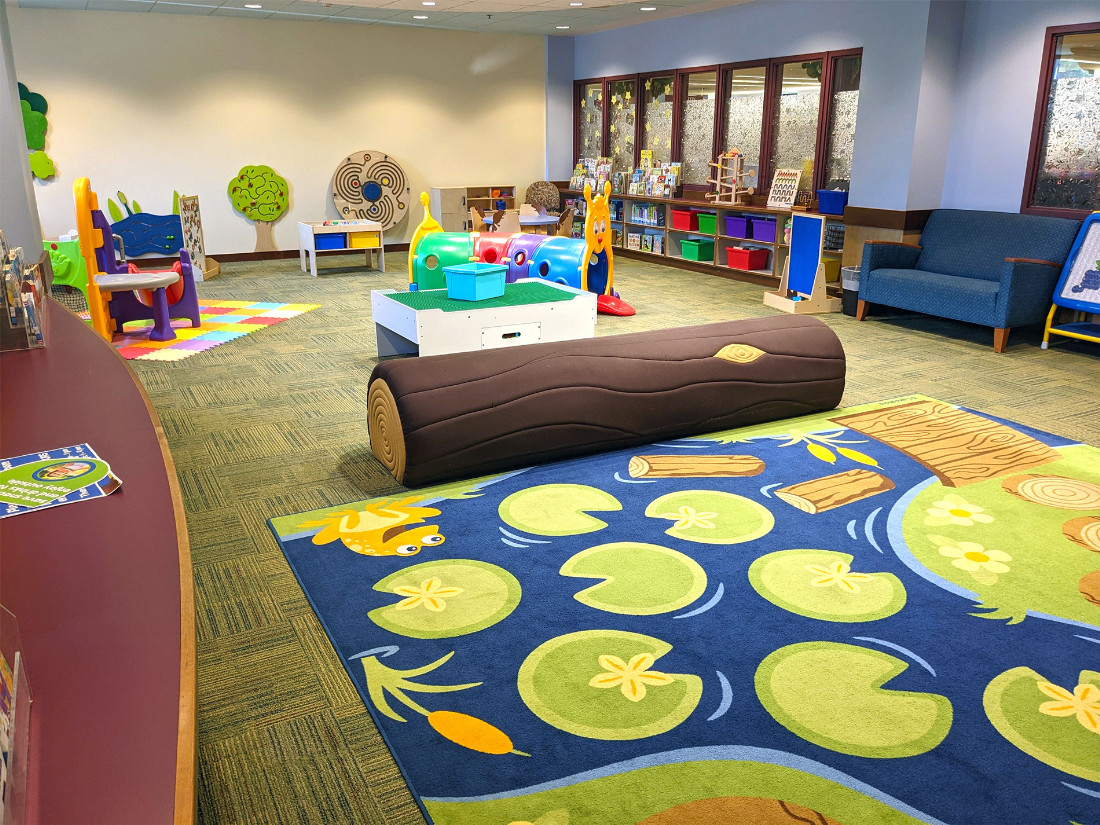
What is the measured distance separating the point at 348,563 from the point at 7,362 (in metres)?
1.16

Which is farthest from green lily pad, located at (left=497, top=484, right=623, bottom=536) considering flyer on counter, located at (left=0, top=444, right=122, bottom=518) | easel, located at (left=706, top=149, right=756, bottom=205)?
easel, located at (left=706, top=149, right=756, bottom=205)

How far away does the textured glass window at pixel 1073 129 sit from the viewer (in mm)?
5801

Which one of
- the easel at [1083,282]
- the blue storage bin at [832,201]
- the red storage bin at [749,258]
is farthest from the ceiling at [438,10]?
the easel at [1083,282]

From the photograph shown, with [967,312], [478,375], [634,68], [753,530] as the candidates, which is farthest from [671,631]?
[634,68]

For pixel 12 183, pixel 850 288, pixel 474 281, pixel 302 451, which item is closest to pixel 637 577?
pixel 302 451

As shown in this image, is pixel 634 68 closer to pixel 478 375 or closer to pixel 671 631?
pixel 478 375

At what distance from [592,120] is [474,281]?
→ 7158 millimetres

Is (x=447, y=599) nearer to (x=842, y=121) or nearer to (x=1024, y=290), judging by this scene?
(x=1024, y=290)

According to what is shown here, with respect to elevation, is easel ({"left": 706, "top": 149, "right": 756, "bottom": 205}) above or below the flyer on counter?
above

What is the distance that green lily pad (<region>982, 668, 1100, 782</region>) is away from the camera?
1914 millimetres

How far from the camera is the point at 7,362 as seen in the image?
2289 millimetres

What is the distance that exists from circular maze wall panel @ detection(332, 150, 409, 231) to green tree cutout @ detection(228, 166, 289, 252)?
67 cm

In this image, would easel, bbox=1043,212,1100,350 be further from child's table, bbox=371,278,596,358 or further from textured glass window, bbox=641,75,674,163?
textured glass window, bbox=641,75,674,163

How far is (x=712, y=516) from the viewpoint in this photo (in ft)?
10.3
